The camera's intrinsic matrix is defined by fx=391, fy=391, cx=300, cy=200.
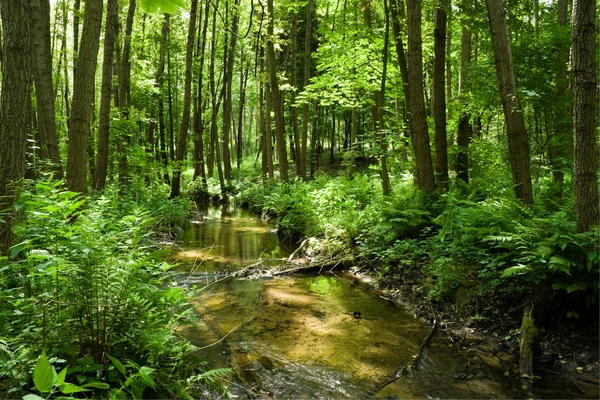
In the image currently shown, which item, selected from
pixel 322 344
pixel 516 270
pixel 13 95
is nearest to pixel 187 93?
pixel 13 95

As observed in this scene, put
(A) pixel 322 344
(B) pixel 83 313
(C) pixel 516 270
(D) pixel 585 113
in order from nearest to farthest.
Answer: (B) pixel 83 313 → (D) pixel 585 113 → (C) pixel 516 270 → (A) pixel 322 344

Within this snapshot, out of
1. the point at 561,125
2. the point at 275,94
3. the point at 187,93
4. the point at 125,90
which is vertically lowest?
the point at 561,125

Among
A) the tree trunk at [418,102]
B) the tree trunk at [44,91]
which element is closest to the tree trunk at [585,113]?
the tree trunk at [418,102]

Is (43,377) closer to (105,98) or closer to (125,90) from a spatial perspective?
(105,98)

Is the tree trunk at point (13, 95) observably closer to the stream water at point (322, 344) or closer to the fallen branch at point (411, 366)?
the stream water at point (322, 344)

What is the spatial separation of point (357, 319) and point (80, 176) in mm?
4751

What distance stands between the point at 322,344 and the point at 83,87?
492 centimetres

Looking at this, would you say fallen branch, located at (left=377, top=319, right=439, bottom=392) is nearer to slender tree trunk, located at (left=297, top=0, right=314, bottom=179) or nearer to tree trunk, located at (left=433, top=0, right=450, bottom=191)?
tree trunk, located at (left=433, top=0, right=450, bottom=191)

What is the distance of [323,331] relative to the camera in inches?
230

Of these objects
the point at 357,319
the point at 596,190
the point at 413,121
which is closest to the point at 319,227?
the point at 413,121

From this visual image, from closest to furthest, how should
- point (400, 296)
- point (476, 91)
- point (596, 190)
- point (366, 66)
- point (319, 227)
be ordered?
1. point (596, 190)
2. point (400, 296)
3. point (476, 91)
4. point (319, 227)
5. point (366, 66)

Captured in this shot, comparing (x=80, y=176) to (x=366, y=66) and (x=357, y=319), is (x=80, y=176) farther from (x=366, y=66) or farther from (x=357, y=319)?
(x=366, y=66)

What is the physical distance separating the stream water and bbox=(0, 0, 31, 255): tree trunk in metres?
2.24

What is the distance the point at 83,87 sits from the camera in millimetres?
5520
